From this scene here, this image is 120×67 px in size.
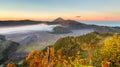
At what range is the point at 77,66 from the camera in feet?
303

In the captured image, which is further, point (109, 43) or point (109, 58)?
point (109, 43)

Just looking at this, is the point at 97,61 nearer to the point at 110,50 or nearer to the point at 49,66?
the point at 110,50

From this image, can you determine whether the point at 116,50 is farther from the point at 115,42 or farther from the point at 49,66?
the point at 49,66

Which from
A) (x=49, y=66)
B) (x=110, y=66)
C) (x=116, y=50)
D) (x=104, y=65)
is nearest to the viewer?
(x=49, y=66)

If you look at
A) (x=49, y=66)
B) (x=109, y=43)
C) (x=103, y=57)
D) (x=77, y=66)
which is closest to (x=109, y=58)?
(x=103, y=57)

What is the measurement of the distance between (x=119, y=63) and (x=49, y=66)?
102 m

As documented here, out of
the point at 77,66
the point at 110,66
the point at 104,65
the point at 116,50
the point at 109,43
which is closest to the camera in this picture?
the point at 77,66

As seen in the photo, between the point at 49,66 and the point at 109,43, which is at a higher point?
the point at 49,66

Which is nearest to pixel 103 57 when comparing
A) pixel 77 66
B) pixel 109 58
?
pixel 109 58

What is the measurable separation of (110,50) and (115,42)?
46.0 feet

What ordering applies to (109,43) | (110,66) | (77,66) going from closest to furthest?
1. (77,66)
2. (110,66)
3. (109,43)

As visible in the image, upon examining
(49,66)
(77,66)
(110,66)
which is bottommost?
(110,66)

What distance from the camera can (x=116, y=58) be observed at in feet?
486

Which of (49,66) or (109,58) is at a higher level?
(49,66)
